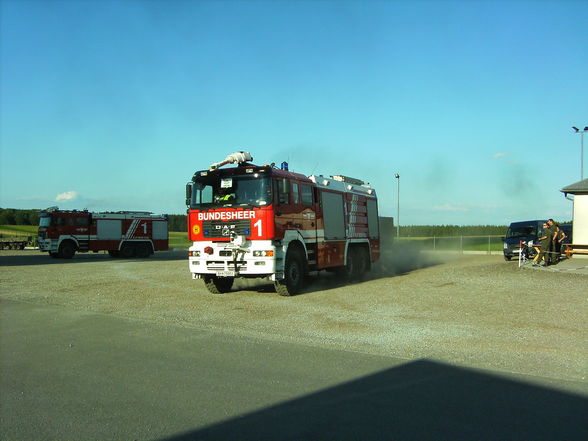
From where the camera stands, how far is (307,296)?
13.3 metres

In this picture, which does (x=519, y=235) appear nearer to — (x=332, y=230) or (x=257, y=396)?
(x=332, y=230)

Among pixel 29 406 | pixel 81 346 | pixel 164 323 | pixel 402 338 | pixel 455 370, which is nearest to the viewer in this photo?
pixel 29 406

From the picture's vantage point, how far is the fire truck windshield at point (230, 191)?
1273cm

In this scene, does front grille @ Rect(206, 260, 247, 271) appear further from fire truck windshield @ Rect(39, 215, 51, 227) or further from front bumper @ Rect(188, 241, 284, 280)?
fire truck windshield @ Rect(39, 215, 51, 227)

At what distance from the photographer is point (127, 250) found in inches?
1361

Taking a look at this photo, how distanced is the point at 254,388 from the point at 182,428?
1163mm

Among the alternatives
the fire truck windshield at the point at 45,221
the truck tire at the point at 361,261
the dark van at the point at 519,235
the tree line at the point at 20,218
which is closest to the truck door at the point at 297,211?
the truck tire at the point at 361,261

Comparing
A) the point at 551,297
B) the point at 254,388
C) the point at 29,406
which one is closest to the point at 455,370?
the point at 254,388

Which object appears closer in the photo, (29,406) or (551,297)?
(29,406)

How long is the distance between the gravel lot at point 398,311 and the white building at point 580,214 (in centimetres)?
702

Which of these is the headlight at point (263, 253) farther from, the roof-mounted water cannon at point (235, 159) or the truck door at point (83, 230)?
the truck door at point (83, 230)

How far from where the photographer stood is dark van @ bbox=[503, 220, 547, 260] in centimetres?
2481

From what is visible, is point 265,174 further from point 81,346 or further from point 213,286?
point 81,346

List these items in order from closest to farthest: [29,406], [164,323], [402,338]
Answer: [29,406]
[402,338]
[164,323]
